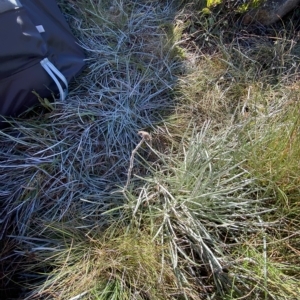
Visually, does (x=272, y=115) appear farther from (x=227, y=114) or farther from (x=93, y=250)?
(x=93, y=250)

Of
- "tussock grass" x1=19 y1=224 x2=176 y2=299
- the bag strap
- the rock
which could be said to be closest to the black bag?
the bag strap

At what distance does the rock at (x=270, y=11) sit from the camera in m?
1.92

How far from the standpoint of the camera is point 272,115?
148 cm

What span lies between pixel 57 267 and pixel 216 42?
1199 mm

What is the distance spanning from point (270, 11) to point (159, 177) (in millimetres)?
1053

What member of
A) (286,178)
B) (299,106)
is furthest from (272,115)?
(286,178)

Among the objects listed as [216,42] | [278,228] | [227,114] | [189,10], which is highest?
[189,10]

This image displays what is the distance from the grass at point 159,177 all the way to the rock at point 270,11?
150 mm

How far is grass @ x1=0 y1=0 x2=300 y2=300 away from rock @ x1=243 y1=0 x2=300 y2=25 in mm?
150

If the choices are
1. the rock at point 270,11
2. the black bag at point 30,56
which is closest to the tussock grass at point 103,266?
the black bag at point 30,56

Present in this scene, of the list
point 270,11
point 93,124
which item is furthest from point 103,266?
point 270,11

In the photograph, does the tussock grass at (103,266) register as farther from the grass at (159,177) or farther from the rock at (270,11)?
the rock at (270,11)

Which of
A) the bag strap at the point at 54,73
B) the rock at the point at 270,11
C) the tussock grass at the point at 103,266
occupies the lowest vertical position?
the tussock grass at the point at 103,266

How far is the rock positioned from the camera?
1.92 meters
